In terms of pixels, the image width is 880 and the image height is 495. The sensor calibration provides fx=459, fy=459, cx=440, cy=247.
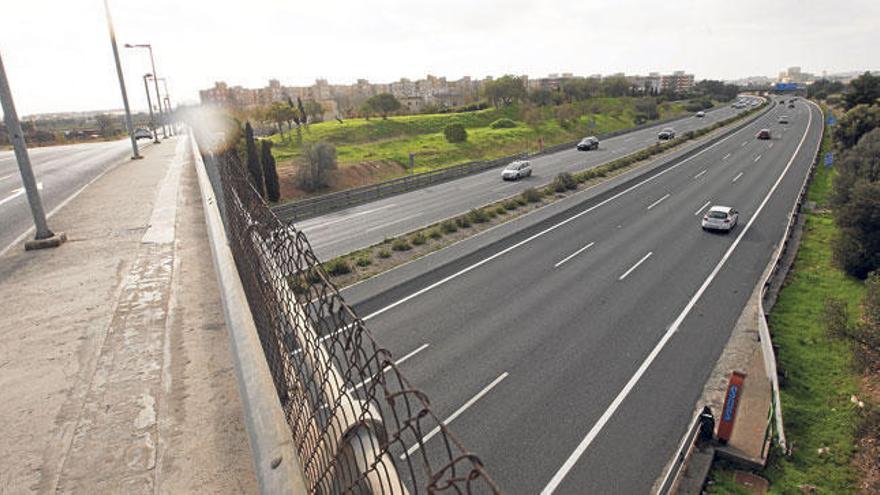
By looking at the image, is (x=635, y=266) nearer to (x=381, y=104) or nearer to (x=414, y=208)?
(x=414, y=208)

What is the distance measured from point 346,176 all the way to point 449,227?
85.3 ft

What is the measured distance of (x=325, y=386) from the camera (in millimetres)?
2254

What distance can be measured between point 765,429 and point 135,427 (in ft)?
40.8

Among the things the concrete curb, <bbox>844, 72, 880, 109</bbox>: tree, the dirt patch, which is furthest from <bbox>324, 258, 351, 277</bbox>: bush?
<bbox>844, 72, 880, 109</bbox>: tree

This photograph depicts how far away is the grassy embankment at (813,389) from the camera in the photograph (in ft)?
31.0

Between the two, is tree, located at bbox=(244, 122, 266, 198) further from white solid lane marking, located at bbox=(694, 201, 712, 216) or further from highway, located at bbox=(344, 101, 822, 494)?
white solid lane marking, located at bbox=(694, 201, 712, 216)

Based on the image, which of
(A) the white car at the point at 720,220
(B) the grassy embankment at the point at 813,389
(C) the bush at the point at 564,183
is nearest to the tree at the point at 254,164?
(C) the bush at the point at 564,183

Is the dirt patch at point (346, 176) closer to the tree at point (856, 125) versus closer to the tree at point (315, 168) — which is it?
the tree at point (315, 168)

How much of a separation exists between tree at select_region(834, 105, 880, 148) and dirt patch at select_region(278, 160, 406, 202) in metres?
44.8

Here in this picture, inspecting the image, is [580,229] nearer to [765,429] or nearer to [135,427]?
[765,429]

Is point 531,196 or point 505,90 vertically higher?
point 505,90

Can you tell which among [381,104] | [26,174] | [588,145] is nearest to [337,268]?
[26,174]

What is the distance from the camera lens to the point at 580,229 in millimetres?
25375

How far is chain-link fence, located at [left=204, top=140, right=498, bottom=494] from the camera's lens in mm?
1565
